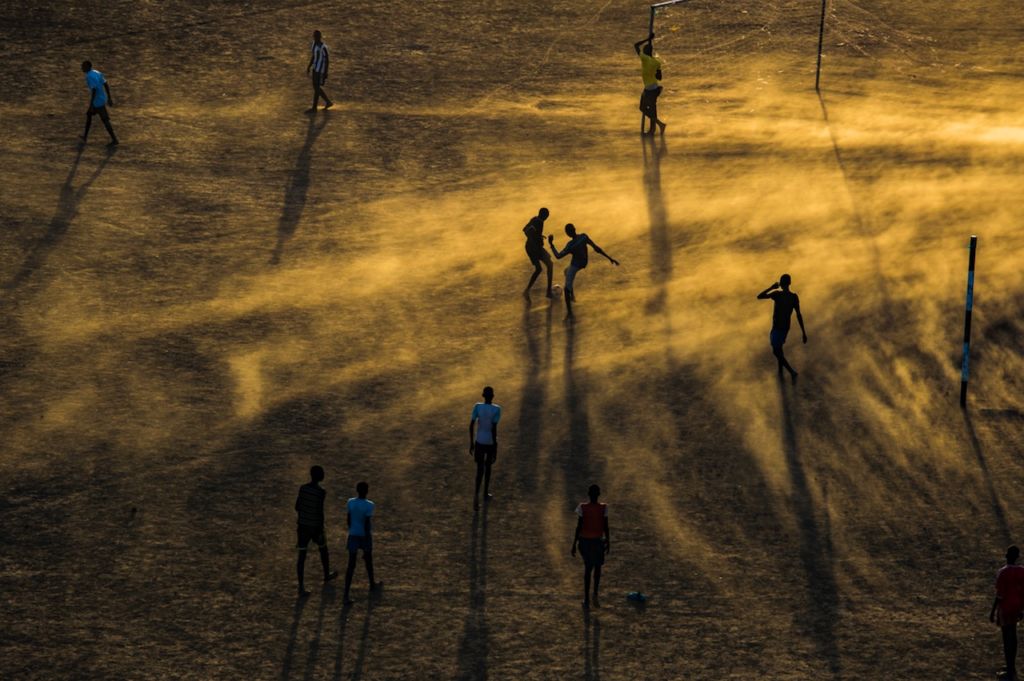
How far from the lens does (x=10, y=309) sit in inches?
1061

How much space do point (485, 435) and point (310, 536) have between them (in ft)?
9.83

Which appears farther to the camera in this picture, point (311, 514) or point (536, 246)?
point (536, 246)

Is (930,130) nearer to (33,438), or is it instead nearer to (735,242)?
(735,242)

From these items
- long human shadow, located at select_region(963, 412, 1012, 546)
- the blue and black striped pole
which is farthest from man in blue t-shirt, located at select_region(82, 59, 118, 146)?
long human shadow, located at select_region(963, 412, 1012, 546)

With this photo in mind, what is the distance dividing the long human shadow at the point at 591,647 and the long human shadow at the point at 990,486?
599 centimetres

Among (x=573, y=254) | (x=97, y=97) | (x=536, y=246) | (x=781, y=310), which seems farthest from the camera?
(x=97, y=97)

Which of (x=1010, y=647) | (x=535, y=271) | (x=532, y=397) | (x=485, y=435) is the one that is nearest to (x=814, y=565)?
(x=1010, y=647)

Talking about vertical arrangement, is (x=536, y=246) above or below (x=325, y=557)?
above

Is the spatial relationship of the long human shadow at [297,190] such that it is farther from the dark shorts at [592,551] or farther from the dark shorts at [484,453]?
the dark shorts at [592,551]

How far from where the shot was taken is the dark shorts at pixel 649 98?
34375 mm

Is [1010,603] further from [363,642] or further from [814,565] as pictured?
[363,642]

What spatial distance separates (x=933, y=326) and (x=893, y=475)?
4962 millimetres

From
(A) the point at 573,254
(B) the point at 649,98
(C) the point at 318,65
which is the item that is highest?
(C) the point at 318,65

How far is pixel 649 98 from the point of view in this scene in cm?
3447
